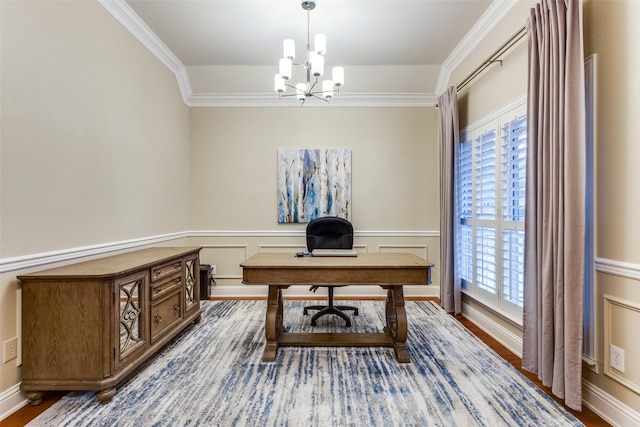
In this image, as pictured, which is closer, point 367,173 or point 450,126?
point 450,126

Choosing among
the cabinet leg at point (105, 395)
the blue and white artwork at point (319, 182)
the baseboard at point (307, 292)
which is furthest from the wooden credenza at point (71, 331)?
the blue and white artwork at point (319, 182)

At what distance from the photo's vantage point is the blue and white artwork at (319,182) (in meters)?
4.37

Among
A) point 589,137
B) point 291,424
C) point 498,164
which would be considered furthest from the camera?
point 498,164

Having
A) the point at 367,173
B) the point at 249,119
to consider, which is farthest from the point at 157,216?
the point at 367,173

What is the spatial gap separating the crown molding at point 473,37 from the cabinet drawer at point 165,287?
12.0 ft

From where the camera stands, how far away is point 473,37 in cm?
331

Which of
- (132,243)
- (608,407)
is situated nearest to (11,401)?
(132,243)

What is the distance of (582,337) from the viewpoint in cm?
188

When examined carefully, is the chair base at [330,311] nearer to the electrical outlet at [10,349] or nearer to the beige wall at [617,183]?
the beige wall at [617,183]

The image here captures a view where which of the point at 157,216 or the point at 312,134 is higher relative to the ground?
the point at 312,134

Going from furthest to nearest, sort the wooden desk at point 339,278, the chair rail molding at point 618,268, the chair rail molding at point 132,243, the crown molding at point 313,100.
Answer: the crown molding at point 313,100 < the wooden desk at point 339,278 < the chair rail molding at point 132,243 < the chair rail molding at point 618,268

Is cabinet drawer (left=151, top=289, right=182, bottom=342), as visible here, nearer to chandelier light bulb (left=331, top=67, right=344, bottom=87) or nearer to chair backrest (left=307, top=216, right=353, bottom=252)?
chair backrest (left=307, top=216, right=353, bottom=252)

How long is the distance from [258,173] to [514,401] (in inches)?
143

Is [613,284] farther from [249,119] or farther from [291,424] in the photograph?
[249,119]
